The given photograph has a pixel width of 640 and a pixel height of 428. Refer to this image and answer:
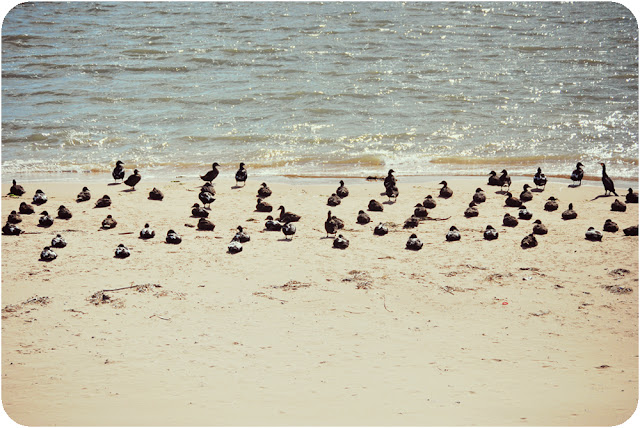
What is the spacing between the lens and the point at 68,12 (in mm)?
42312

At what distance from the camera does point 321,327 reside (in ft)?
31.7

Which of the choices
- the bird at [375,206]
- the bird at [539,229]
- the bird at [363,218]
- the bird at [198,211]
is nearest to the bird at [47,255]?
the bird at [198,211]

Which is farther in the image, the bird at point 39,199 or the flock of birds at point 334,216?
the bird at point 39,199

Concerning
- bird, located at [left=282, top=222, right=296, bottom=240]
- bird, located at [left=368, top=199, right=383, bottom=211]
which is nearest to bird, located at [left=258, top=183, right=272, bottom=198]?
bird, located at [left=368, top=199, right=383, bottom=211]

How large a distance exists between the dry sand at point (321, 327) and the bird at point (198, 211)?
0.50 meters

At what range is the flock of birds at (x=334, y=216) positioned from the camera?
1316cm

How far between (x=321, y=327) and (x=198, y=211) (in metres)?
6.68

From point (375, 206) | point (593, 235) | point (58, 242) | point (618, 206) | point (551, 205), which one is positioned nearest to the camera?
point (58, 242)

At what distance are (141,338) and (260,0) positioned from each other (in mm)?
36901

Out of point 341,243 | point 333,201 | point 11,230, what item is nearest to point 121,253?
point 11,230

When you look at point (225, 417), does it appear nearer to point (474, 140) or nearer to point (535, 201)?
point (535, 201)

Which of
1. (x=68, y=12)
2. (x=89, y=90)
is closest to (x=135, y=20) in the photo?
(x=68, y=12)

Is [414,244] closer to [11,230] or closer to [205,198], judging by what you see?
[205,198]

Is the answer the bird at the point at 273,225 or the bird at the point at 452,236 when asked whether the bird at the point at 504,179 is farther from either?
the bird at the point at 273,225
